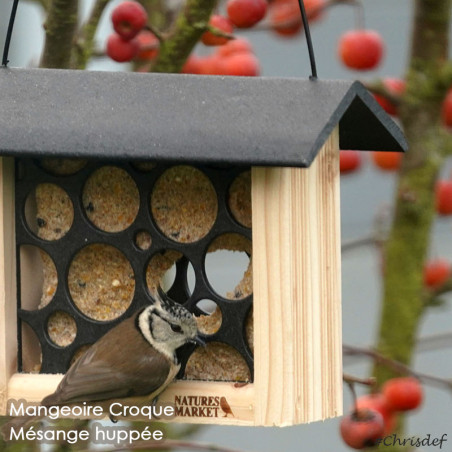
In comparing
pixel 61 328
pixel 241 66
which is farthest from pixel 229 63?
pixel 61 328

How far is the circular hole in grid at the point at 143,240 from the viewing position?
7.20 ft

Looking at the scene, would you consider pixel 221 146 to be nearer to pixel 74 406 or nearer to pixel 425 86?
pixel 74 406

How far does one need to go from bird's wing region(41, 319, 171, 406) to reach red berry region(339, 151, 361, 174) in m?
1.14

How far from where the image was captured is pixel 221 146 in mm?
1937

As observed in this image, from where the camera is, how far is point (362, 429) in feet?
7.89

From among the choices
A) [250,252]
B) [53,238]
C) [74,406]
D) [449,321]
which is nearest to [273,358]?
[250,252]

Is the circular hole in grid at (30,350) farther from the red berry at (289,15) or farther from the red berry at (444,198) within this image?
the red berry at (444,198)

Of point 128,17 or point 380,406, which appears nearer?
point 128,17

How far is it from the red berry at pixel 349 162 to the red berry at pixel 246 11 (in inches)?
22.9

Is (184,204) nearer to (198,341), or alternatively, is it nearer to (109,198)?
(109,198)

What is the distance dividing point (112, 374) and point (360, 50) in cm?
146

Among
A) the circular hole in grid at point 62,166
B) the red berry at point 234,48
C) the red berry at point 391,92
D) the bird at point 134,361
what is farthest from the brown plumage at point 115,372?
the red berry at point 391,92

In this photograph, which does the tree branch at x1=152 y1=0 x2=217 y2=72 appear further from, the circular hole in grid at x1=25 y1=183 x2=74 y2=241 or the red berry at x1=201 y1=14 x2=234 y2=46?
the circular hole in grid at x1=25 y1=183 x2=74 y2=241

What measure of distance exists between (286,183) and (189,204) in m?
0.22
